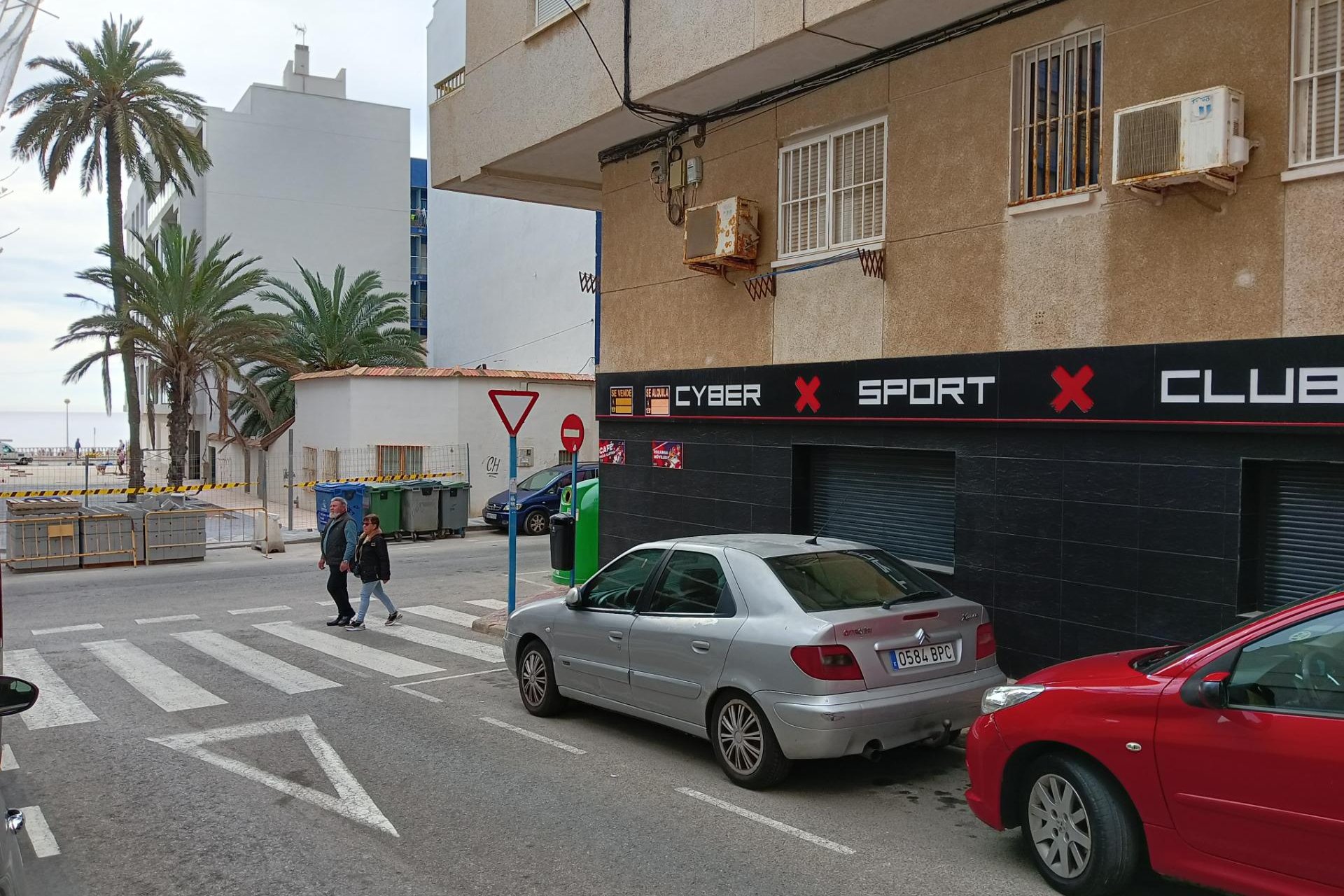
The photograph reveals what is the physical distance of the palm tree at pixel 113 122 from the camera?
28328 millimetres

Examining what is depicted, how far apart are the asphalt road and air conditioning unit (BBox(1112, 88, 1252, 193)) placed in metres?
4.34

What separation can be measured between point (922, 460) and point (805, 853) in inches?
201

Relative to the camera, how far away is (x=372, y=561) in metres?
12.4

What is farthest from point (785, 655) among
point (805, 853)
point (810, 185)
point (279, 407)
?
point (279, 407)

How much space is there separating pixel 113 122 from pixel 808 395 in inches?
1045

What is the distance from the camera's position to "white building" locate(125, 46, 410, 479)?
45.2 metres

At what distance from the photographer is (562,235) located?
32250mm

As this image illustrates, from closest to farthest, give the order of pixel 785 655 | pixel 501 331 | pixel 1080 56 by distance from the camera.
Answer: pixel 785 655, pixel 1080 56, pixel 501 331

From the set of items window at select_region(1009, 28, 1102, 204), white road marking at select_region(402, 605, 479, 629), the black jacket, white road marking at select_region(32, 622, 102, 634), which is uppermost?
window at select_region(1009, 28, 1102, 204)

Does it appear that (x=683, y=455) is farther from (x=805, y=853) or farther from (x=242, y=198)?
(x=242, y=198)

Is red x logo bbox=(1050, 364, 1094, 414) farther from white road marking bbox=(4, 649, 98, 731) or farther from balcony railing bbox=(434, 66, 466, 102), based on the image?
balcony railing bbox=(434, 66, 466, 102)

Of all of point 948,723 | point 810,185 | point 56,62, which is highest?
point 56,62

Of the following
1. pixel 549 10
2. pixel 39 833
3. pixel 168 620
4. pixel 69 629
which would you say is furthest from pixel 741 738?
pixel 549 10

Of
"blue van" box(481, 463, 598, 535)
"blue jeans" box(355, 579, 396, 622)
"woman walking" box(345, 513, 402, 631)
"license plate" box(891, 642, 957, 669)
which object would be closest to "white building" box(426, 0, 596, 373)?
"blue van" box(481, 463, 598, 535)
